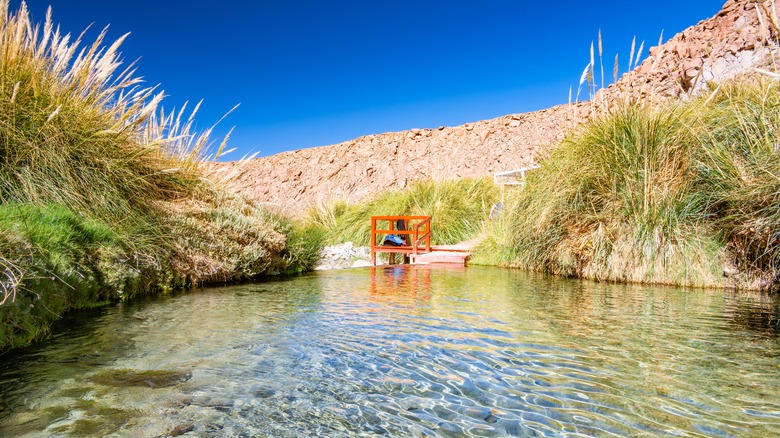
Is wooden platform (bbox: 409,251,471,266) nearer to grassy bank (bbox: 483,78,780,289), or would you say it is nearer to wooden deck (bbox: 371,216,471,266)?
wooden deck (bbox: 371,216,471,266)

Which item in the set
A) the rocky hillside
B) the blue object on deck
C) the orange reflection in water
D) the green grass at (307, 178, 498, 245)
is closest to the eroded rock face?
the rocky hillside

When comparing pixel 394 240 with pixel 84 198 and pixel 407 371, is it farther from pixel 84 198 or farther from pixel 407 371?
pixel 407 371

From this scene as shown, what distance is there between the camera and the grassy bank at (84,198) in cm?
318

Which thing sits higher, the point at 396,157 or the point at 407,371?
the point at 396,157

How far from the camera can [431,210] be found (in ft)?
32.9

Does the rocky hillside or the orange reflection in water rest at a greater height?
the rocky hillside

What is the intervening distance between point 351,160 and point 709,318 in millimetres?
19658

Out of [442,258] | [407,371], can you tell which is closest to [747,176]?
[407,371]

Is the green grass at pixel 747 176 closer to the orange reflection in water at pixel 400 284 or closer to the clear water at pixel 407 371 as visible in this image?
the clear water at pixel 407 371

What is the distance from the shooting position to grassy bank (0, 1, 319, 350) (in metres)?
3.18

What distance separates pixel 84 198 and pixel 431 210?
22.1ft

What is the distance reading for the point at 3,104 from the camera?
4.04 m

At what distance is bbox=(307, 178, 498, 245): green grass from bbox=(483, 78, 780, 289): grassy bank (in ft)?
12.1

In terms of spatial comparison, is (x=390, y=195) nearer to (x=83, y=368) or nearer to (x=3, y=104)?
(x=3, y=104)
